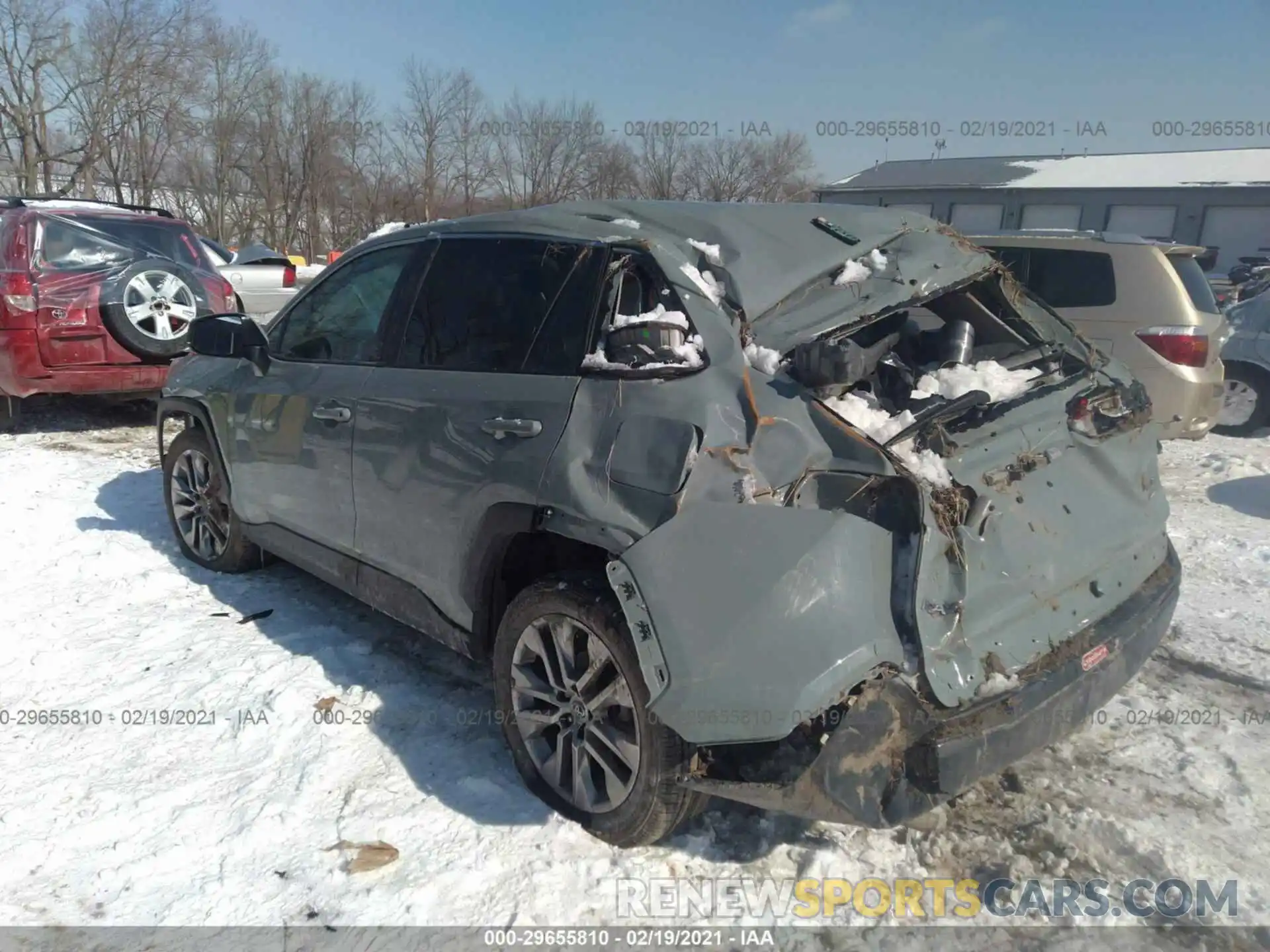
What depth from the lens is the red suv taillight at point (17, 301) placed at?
7164mm

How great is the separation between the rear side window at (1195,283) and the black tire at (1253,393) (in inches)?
81.7

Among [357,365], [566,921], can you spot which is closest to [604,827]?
[566,921]

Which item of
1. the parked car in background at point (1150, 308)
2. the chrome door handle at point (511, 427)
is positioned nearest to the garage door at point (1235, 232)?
the parked car in background at point (1150, 308)

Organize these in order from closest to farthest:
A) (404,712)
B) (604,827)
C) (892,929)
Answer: (892,929) < (604,827) < (404,712)

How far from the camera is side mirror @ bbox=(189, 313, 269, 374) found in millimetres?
4219

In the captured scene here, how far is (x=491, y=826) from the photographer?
9.66 feet

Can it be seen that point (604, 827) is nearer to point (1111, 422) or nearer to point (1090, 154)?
point (1111, 422)

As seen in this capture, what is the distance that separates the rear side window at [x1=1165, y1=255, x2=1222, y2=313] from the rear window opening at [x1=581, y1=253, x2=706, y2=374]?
18.7ft

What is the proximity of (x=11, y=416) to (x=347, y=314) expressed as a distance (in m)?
6.06

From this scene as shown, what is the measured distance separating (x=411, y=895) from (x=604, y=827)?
0.60 m

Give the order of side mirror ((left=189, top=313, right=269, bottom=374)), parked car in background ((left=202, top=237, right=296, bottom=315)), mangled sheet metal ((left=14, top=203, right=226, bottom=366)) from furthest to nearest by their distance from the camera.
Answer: parked car in background ((left=202, top=237, right=296, bottom=315)), mangled sheet metal ((left=14, top=203, right=226, bottom=366)), side mirror ((left=189, top=313, right=269, bottom=374))

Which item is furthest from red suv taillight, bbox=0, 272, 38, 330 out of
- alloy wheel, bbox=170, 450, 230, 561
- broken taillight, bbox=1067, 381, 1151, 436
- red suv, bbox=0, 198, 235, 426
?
broken taillight, bbox=1067, 381, 1151, 436

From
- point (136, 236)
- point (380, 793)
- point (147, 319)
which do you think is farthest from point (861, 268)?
point (136, 236)

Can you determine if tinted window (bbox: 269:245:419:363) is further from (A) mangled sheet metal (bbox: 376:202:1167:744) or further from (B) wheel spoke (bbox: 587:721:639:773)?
(B) wheel spoke (bbox: 587:721:639:773)
